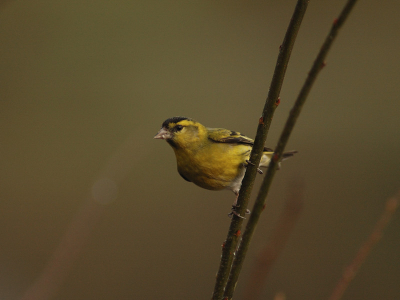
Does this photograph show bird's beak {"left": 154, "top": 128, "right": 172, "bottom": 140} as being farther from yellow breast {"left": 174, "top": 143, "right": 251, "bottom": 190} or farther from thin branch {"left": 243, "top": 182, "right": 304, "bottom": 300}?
thin branch {"left": 243, "top": 182, "right": 304, "bottom": 300}

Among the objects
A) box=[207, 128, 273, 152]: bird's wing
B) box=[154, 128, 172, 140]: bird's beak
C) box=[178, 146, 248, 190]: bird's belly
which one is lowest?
box=[178, 146, 248, 190]: bird's belly

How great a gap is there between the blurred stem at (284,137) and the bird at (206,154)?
1305 millimetres

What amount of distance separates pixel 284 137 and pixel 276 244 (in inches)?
17.3

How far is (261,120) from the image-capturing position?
1.33 m

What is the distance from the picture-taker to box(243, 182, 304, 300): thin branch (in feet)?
4.14

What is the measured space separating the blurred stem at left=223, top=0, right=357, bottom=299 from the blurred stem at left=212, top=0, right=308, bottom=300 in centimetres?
12

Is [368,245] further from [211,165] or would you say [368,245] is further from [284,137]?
[211,165]

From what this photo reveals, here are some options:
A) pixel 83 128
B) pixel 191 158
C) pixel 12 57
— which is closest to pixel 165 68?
pixel 83 128

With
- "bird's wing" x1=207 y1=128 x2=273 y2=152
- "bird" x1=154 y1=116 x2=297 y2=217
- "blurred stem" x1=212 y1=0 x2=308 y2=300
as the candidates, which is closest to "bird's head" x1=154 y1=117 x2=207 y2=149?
"bird" x1=154 y1=116 x2=297 y2=217

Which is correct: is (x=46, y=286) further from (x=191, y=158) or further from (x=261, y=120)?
(x=191, y=158)

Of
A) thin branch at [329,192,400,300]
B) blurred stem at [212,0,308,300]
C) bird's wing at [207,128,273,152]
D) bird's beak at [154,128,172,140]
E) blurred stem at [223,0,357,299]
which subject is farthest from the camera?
bird's wing at [207,128,273,152]

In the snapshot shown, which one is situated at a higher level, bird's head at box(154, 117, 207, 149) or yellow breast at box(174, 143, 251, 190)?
bird's head at box(154, 117, 207, 149)

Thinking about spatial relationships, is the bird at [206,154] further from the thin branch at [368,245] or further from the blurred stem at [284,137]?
the thin branch at [368,245]

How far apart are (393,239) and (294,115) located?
6.32 meters
